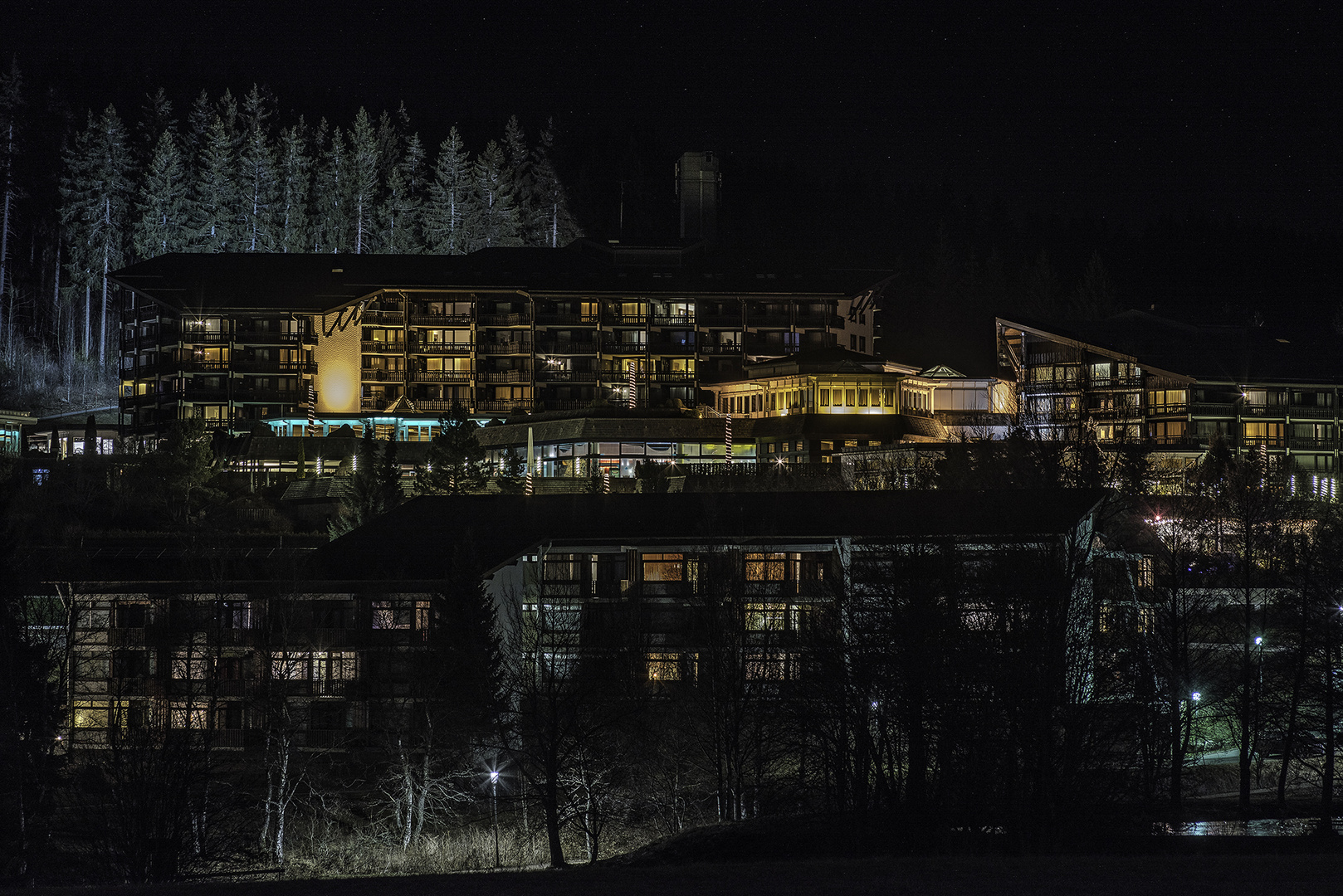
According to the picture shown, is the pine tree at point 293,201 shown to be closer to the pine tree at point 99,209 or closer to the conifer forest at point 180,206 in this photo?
the conifer forest at point 180,206

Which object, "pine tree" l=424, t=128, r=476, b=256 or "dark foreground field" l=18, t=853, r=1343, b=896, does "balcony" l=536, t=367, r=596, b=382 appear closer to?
"pine tree" l=424, t=128, r=476, b=256

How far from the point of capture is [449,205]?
123750 millimetres

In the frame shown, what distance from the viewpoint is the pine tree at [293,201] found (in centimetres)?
11944

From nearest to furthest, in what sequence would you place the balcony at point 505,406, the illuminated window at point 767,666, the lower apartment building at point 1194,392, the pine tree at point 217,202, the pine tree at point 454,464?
the illuminated window at point 767,666, the pine tree at point 454,464, the lower apartment building at point 1194,392, the balcony at point 505,406, the pine tree at point 217,202

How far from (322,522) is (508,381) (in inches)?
1363

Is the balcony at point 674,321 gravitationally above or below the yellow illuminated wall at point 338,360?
above

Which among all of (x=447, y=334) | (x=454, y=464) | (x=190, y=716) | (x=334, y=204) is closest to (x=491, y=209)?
(x=334, y=204)

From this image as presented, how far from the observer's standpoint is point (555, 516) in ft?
180

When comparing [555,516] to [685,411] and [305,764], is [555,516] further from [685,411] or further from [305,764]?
[685,411]

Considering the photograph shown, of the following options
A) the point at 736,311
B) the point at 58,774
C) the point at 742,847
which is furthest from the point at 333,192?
the point at 742,847

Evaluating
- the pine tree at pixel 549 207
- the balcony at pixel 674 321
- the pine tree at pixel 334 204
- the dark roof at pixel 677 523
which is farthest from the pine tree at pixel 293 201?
the dark roof at pixel 677 523

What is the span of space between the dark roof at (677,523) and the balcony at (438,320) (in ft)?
147

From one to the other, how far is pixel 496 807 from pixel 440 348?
195 ft

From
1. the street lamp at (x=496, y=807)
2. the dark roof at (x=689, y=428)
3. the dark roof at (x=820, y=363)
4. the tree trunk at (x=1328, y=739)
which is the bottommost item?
the street lamp at (x=496, y=807)
